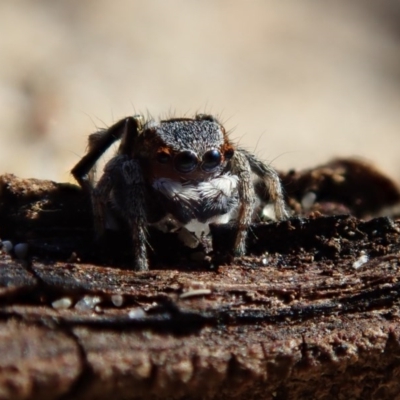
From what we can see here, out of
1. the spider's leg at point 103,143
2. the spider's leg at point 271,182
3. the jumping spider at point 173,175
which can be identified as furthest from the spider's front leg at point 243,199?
the spider's leg at point 103,143

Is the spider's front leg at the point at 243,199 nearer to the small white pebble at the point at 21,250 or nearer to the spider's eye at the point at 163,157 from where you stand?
the spider's eye at the point at 163,157

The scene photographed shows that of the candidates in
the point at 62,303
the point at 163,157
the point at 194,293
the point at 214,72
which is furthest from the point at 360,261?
the point at 214,72

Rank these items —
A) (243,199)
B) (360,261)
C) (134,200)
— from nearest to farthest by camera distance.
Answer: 1. (360,261)
2. (134,200)
3. (243,199)

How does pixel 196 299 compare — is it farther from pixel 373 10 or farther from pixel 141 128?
pixel 373 10

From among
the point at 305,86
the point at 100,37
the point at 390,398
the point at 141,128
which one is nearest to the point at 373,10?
the point at 305,86

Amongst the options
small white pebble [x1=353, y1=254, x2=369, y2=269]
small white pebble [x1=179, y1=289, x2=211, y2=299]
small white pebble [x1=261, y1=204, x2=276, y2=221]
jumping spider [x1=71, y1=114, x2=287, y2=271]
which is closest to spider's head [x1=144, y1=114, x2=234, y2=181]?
jumping spider [x1=71, y1=114, x2=287, y2=271]

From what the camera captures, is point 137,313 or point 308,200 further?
point 308,200

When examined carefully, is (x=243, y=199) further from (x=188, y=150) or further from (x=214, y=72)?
(x=214, y=72)
